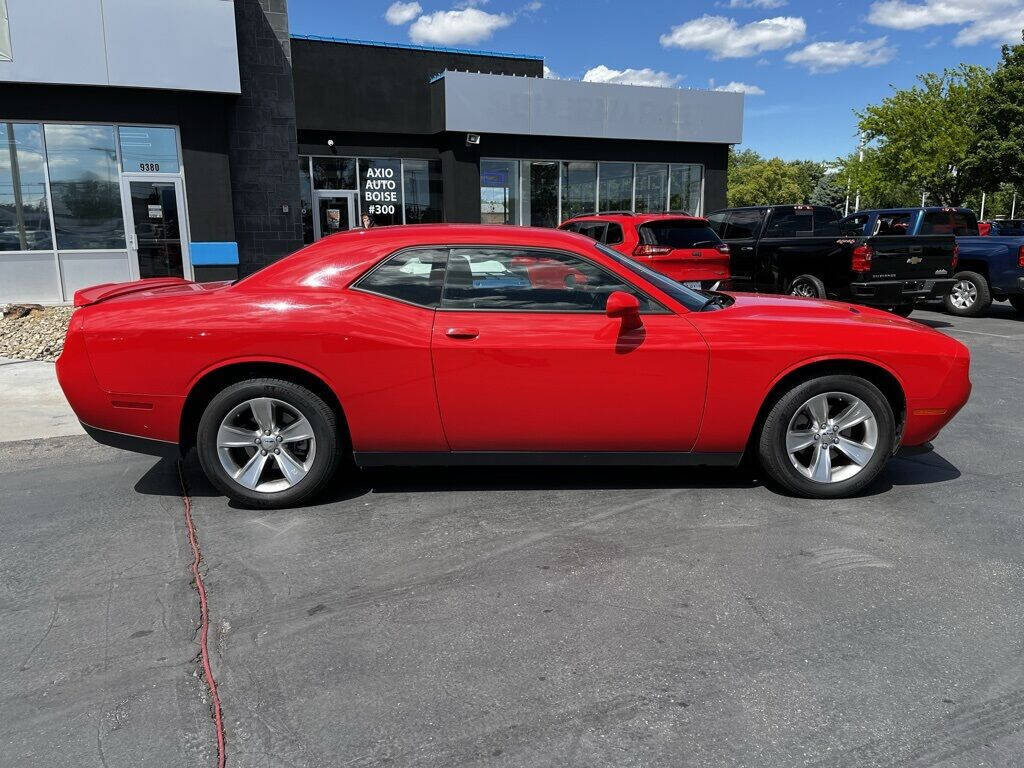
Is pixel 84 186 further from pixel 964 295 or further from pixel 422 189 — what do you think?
pixel 964 295

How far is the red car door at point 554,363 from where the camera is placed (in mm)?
4141

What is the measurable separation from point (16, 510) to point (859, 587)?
455cm

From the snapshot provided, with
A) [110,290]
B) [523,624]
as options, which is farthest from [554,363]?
[110,290]

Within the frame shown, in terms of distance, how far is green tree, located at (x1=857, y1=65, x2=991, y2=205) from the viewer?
3619 cm

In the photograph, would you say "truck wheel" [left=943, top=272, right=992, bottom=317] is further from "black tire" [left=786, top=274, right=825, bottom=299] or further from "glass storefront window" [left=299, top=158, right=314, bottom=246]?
"glass storefront window" [left=299, top=158, right=314, bottom=246]

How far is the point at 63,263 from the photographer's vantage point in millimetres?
13766

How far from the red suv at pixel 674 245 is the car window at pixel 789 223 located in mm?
2551

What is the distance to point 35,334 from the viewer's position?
10.3 m

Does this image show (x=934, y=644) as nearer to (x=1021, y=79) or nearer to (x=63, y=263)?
(x=63, y=263)

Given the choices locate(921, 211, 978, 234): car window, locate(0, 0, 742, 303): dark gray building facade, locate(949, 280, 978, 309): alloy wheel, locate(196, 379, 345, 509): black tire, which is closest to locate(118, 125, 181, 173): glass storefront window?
locate(0, 0, 742, 303): dark gray building facade

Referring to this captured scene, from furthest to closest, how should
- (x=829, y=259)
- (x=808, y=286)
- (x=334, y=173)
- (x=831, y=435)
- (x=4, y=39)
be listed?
1. (x=334, y=173)
2. (x=4, y=39)
3. (x=808, y=286)
4. (x=829, y=259)
5. (x=831, y=435)

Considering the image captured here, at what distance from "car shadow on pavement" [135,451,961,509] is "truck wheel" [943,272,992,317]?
32.4 ft

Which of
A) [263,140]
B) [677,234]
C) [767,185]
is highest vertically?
[767,185]

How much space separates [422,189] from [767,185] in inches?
3566
